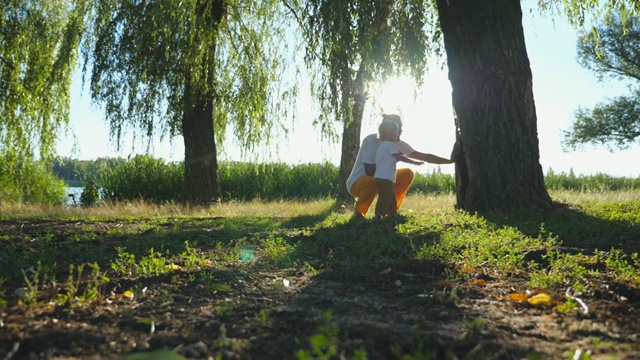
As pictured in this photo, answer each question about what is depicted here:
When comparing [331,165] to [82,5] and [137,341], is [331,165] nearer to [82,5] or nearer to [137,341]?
[82,5]

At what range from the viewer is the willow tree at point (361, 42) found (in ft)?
32.6

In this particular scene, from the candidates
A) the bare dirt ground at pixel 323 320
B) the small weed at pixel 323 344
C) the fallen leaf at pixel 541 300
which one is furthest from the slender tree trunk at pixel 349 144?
the small weed at pixel 323 344

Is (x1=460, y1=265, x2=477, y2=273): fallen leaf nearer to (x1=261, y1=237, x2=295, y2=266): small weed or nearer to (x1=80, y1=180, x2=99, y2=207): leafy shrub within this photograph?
(x1=261, y1=237, x2=295, y2=266): small weed

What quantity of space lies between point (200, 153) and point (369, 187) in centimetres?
620

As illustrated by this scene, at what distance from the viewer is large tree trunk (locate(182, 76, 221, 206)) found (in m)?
14.1

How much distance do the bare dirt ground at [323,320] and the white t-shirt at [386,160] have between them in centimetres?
404

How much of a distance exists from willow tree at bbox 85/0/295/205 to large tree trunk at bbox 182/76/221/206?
0.02 m

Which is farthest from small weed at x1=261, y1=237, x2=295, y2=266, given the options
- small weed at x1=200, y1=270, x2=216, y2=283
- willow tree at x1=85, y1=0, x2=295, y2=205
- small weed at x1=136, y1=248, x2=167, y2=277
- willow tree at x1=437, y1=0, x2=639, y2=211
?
willow tree at x1=85, y1=0, x2=295, y2=205

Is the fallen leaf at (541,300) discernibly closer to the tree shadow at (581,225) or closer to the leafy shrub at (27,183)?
the tree shadow at (581,225)

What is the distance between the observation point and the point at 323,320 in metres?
3.16

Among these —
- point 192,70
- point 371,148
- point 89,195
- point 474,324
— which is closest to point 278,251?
point 474,324

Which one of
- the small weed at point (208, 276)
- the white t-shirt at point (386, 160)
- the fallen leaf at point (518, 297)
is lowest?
the fallen leaf at point (518, 297)

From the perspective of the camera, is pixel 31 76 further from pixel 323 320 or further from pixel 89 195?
pixel 323 320

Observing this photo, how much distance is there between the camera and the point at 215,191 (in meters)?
14.6
